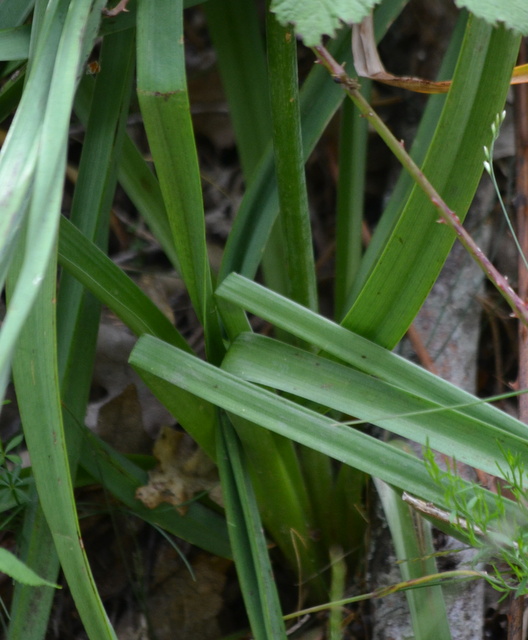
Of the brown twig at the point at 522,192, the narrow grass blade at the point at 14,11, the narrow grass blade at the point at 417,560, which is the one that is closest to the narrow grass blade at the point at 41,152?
the narrow grass blade at the point at 14,11

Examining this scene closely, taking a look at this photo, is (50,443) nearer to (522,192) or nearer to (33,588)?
(33,588)

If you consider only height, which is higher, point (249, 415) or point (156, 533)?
point (249, 415)

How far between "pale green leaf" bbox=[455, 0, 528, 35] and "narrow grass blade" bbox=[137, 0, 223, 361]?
25cm

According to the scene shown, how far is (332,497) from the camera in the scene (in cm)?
83

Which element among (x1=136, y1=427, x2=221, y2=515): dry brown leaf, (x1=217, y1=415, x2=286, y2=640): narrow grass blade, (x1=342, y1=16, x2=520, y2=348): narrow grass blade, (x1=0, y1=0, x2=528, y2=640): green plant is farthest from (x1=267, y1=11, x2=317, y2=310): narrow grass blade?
(x1=136, y1=427, x2=221, y2=515): dry brown leaf

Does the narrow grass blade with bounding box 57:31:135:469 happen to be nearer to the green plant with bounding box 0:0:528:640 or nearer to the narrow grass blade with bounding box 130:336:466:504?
the green plant with bounding box 0:0:528:640

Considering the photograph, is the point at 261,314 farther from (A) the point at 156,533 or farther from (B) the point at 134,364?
(A) the point at 156,533

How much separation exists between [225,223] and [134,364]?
28.8 inches

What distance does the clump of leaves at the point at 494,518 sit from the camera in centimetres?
53

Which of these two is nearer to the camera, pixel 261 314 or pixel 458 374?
pixel 261 314

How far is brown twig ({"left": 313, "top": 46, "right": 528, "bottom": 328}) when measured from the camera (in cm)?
56

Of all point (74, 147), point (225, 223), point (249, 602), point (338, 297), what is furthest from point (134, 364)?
point (74, 147)

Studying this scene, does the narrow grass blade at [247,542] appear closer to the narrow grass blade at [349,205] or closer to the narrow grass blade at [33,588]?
the narrow grass blade at [33,588]

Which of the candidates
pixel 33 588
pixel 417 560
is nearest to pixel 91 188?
pixel 33 588
